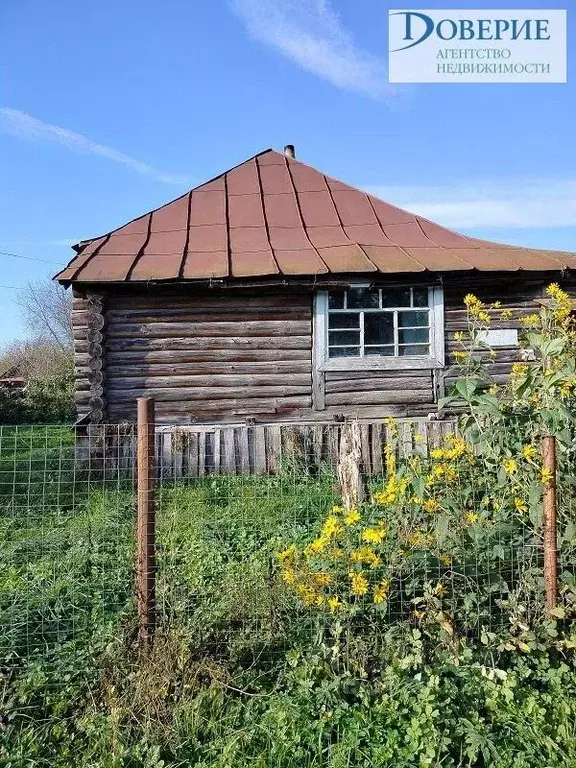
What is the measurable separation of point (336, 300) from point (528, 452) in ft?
22.4

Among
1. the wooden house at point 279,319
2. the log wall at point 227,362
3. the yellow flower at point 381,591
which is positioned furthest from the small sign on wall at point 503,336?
the yellow flower at point 381,591

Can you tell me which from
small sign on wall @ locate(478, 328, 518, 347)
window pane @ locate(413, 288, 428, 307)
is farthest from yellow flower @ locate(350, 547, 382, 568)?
small sign on wall @ locate(478, 328, 518, 347)

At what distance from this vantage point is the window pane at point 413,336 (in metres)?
9.97

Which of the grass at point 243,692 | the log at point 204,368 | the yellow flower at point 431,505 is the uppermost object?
the log at point 204,368

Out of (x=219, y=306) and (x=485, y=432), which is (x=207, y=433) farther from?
(x=485, y=432)

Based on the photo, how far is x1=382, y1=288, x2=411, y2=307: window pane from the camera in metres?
9.94

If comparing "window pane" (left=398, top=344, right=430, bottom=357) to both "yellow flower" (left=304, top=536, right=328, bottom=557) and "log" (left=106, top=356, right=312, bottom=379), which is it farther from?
"yellow flower" (left=304, top=536, right=328, bottom=557)

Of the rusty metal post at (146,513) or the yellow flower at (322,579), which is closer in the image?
the yellow flower at (322,579)

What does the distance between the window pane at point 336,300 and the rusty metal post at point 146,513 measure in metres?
6.73

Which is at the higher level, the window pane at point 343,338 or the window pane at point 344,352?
the window pane at point 343,338

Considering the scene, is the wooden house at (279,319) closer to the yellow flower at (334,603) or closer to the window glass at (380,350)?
the window glass at (380,350)

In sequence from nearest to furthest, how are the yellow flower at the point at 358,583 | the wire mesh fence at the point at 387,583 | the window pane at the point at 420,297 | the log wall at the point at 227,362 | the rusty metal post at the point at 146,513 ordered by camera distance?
the yellow flower at the point at 358,583 < the wire mesh fence at the point at 387,583 < the rusty metal post at the point at 146,513 < the log wall at the point at 227,362 < the window pane at the point at 420,297

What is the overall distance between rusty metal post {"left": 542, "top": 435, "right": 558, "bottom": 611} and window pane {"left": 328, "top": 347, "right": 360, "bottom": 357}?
655 centimetres

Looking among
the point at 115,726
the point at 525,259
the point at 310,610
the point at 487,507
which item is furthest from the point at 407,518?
the point at 525,259
